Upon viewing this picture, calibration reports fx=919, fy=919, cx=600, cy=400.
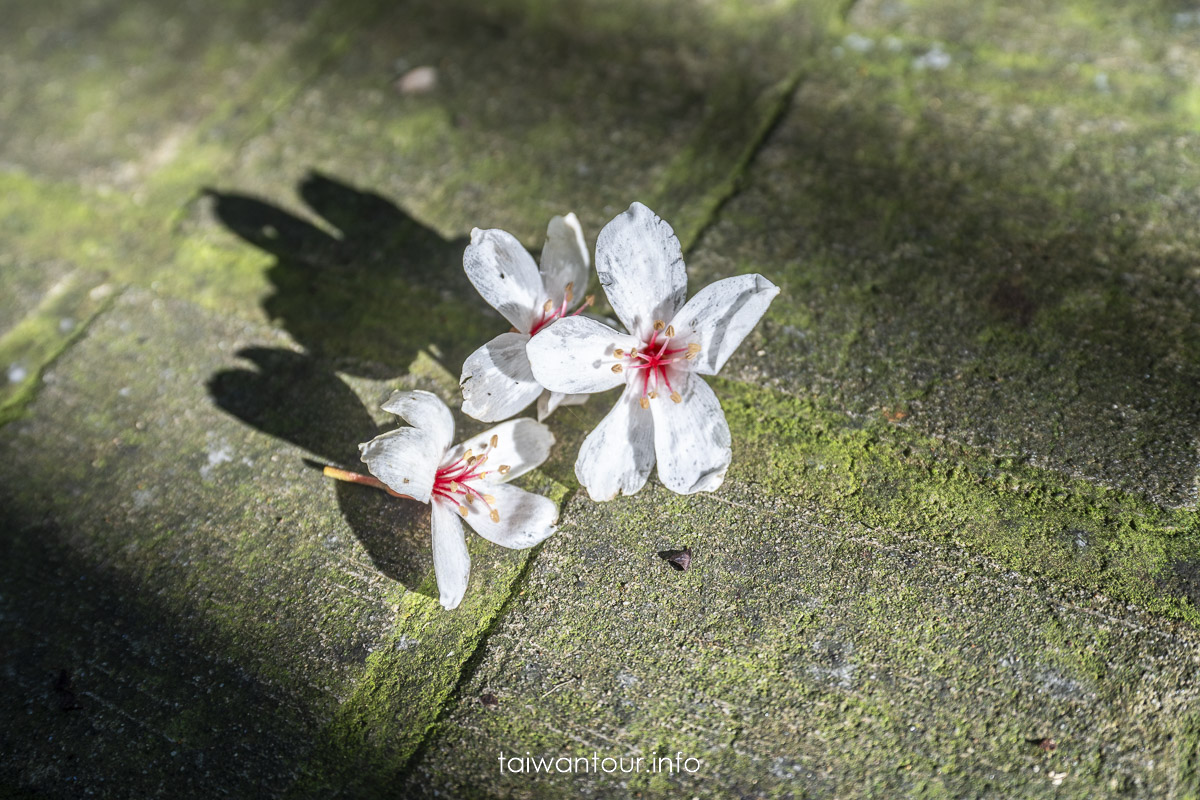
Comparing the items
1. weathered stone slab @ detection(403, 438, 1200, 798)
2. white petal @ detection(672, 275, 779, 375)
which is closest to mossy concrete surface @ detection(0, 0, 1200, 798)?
weathered stone slab @ detection(403, 438, 1200, 798)

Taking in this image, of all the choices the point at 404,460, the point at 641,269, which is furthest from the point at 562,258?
the point at 404,460

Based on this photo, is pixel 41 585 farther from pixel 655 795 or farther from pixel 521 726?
pixel 655 795

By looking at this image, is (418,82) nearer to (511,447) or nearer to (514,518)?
(511,447)

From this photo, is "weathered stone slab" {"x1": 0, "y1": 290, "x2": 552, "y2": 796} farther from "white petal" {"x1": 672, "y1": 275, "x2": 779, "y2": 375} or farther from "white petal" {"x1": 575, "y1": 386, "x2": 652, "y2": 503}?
"white petal" {"x1": 672, "y1": 275, "x2": 779, "y2": 375}

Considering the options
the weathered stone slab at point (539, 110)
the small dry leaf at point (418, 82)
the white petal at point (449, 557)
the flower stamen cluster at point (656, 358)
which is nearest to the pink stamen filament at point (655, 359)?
the flower stamen cluster at point (656, 358)

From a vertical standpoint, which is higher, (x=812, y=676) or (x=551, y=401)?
(x=551, y=401)

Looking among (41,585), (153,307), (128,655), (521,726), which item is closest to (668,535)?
(521,726)

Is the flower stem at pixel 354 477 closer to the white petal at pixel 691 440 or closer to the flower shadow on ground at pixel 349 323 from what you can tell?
the flower shadow on ground at pixel 349 323
